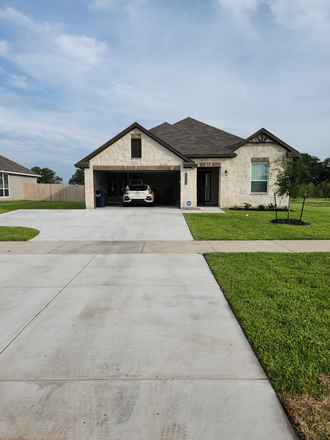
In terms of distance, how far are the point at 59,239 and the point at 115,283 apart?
496cm

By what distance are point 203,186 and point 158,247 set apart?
47.1ft

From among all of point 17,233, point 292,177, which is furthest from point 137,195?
point 292,177

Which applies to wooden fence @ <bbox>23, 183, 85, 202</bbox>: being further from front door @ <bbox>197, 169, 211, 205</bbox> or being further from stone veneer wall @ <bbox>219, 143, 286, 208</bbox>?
stone veneer wall @ <bbox>219, 143, 286, 208</bbox>

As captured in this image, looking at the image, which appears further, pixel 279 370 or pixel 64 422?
pixel 279 370

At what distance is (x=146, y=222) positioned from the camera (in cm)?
1277

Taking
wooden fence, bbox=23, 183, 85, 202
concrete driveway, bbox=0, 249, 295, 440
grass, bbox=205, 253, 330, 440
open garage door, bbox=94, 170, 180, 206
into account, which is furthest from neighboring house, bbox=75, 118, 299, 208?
concrete driveway, bbox=0, 249, 295, 440

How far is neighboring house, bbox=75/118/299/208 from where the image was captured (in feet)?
59.4

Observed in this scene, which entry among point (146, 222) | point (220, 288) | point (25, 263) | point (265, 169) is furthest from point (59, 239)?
point (265, 169)

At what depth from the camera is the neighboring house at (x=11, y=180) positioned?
27.8 meters

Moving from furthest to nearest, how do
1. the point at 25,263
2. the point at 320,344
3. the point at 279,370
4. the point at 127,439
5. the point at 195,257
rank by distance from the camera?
1. the point at 195,257
2. the point at 25,263
3. the point at 320,344
4. the point at 279,370
5. the point at 127,439

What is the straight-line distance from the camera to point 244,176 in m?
19.3

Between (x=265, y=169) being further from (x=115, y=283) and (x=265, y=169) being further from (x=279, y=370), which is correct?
(x=279, y=370)

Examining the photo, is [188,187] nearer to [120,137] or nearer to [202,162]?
[202,162]

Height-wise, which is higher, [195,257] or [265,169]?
[265,169]
